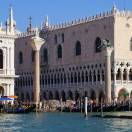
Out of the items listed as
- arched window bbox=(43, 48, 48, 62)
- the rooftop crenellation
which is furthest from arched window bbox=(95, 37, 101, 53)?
arched window bbox=(43, 48, 48, 62)

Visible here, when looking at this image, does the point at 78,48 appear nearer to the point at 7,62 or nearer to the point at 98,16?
the point at 98,16

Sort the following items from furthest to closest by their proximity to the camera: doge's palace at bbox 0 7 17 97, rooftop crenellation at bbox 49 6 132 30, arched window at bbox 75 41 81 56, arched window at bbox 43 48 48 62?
arched window at bbox 43 48 48 62 → arched window at bbox 75 41 81 56 → rooftop crenellation at bbox 49 6 132 30 → doge's palace at bbox 0 7 17 97

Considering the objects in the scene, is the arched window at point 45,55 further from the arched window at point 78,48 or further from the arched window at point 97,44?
the arched window at point 97,44

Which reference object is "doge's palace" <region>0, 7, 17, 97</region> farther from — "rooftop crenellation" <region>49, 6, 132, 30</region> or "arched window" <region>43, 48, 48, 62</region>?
"arched window" <region>43, 48, 48, 62</region>

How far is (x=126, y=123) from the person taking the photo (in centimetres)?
3238

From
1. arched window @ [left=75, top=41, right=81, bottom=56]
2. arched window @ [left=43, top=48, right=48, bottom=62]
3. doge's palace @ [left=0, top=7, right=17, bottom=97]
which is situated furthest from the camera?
arched window @ [left=43, top=48, right=48, bottom=62]

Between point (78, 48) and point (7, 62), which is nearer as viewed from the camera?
point (7, 62)

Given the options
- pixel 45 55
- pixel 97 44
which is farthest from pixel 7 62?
pixel 45 55

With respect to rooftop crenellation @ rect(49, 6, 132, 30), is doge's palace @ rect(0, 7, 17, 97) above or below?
below

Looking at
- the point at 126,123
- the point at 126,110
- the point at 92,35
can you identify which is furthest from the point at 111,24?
the point at 126,123

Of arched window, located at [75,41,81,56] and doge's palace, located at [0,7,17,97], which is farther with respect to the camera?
arched window, located at [75,41,81,56]

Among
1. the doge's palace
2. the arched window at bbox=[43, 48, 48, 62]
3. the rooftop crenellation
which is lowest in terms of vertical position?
the doge's palace

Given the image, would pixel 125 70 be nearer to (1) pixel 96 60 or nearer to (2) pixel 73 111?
(1) pixel 96 60

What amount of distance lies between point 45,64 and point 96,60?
9.48 m
